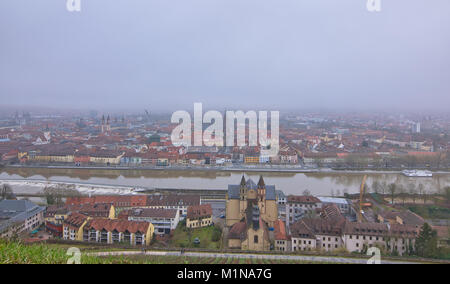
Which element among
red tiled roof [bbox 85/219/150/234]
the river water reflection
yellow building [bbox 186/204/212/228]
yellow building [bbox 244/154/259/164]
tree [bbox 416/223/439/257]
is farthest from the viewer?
yellow building [bbox 244/154/259/164]

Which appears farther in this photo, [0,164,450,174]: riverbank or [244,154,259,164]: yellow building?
[244,154,259,164]: yellow building

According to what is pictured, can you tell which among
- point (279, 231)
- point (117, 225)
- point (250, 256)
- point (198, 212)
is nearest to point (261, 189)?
point (279, 231)

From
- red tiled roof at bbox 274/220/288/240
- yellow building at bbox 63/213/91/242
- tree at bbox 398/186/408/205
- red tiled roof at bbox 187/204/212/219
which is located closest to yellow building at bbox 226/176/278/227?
red tiled roof at bbox 274/220/288/240

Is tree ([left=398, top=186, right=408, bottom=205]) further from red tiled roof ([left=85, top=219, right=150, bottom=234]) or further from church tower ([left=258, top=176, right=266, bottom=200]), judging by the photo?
red tiled roof ([left=85, top=219, right=150, bottom=234])

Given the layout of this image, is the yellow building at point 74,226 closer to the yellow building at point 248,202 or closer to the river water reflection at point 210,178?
the yellow building at point 248,202
